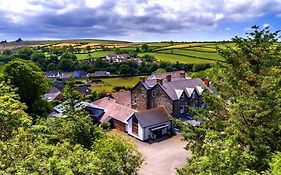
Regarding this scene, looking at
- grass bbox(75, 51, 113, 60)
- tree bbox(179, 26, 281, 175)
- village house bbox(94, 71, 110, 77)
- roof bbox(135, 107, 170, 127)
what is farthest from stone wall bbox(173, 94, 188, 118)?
grass bbox(75, 51, 113, 60)

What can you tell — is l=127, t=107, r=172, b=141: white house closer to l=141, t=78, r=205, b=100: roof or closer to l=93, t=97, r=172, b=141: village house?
l=93, t=97, r=172, b=141: village house

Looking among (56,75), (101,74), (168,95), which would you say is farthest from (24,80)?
(56,75)

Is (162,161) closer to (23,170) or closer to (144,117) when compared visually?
(144,117)

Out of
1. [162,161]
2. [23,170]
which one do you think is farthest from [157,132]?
[23,170]

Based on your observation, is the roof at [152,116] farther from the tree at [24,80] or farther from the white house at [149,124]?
the tree at [24,80]

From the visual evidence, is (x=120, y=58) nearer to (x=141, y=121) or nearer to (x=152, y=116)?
(x=152, y=116)
